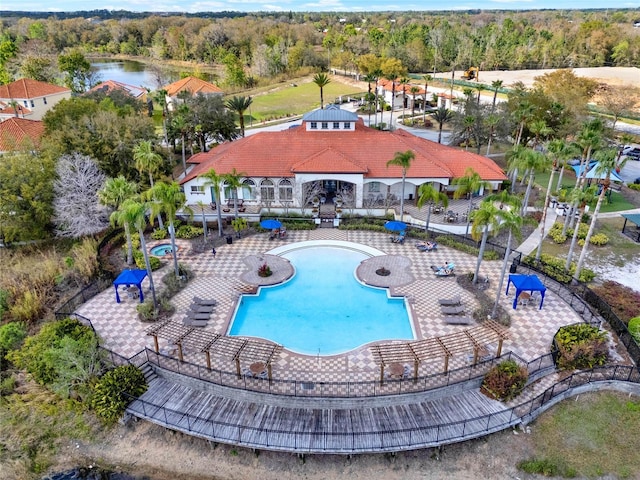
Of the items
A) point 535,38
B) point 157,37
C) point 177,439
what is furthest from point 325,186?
Result: point 157,37

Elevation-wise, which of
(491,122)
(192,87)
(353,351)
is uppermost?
(491,122)

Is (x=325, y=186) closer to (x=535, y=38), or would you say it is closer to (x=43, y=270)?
(x=43, y=270)

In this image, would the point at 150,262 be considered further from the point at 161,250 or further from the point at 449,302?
the point at 449,302

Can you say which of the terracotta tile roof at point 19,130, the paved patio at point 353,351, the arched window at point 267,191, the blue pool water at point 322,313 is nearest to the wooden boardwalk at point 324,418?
the paved patio at point 353,351

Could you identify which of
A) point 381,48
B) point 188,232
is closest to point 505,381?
point 188,232

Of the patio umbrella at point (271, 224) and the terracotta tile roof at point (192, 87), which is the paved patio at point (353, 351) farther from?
the terracotta tile roof at point (192, 87)

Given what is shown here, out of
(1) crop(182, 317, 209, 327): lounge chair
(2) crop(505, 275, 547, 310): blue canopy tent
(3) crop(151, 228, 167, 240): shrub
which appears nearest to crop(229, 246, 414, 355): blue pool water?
(1) crop(182, 317, 209, 327): lounge chair
